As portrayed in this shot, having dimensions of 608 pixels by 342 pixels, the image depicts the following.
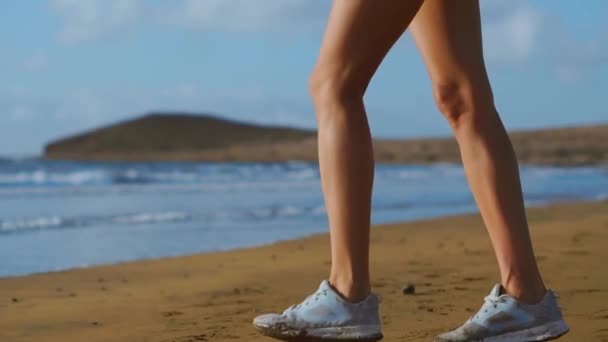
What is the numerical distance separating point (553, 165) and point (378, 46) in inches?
1337

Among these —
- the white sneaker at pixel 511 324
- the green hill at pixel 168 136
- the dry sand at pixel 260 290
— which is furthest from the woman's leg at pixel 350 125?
the green hill at pixel 168 136

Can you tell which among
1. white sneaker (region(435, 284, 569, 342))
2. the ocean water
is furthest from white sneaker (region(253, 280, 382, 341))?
the ocean water

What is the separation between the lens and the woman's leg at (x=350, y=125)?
8.20 feet

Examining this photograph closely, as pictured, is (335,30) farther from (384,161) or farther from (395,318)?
(384,161)

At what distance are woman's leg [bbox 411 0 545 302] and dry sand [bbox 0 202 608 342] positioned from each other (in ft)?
1.31

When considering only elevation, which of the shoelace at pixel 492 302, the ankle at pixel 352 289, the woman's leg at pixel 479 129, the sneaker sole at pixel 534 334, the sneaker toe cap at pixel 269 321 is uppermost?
the woman's leg at pixel 479 129

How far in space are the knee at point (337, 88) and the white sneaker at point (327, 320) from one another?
0.44 metres

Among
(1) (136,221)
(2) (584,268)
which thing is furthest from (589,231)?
(1) (136,221)

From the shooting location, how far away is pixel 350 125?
8.34 ft

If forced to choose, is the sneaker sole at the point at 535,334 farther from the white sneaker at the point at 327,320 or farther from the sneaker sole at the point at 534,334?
the white sneaker at the point at 327,320

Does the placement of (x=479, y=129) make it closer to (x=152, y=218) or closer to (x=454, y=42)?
(x=454, y=42)

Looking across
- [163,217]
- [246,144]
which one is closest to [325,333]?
[163,217]

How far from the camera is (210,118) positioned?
2840 inches

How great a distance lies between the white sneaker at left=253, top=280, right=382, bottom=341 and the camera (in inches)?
99.7
